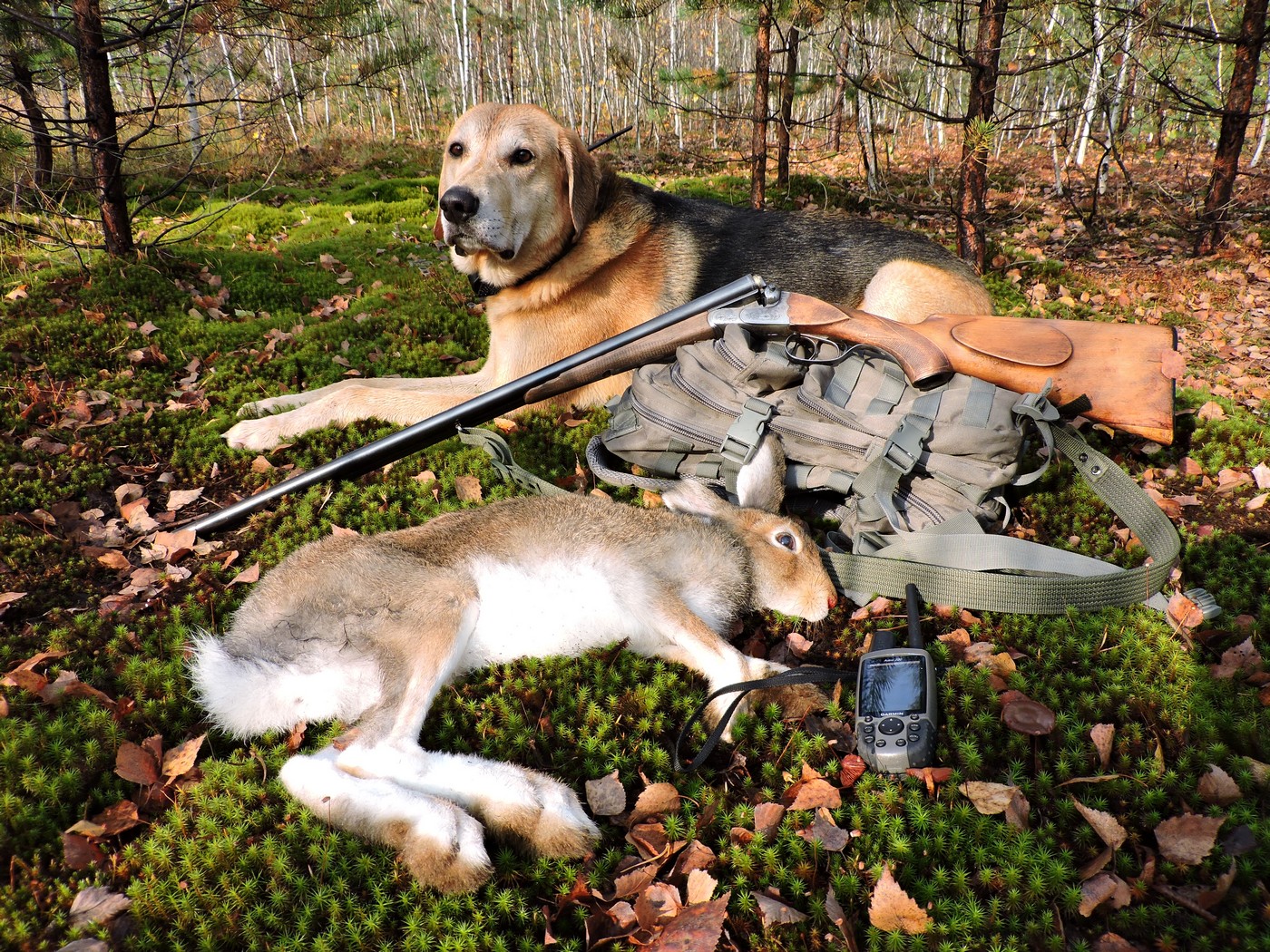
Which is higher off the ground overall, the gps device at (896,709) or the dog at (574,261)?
the dog at (574,261)

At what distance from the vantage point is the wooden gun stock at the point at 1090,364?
13.0ft

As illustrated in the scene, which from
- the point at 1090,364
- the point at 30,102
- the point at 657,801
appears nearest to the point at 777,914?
the point at 657,801

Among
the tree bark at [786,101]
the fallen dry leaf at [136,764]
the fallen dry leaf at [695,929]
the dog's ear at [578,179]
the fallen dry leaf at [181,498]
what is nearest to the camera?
the fallen dry leaf at [695,929]

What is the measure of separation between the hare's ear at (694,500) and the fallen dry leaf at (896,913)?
5.98 ft

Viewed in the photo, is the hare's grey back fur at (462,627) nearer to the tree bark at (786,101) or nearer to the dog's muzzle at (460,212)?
the dog's muzzle at (460,212)

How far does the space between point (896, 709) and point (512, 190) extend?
3972 mm

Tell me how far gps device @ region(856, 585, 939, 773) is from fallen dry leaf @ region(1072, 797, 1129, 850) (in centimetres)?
50

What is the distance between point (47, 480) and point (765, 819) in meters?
4.70

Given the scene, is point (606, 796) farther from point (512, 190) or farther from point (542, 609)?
point (512, 190)

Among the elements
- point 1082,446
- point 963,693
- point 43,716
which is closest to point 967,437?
point 1082,446

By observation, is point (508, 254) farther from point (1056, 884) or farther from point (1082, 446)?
point (1056, 884)

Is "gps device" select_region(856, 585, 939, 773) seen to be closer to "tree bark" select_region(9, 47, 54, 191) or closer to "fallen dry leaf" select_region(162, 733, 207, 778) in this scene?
"fallen dry leaf" select_region(162, 733, 207, 778)

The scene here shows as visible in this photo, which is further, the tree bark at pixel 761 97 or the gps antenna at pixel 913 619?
the tree bark at pixel 761 97

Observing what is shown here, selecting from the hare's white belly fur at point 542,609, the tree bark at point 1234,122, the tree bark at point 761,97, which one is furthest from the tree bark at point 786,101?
the hare's white belly fur at point 542,609
